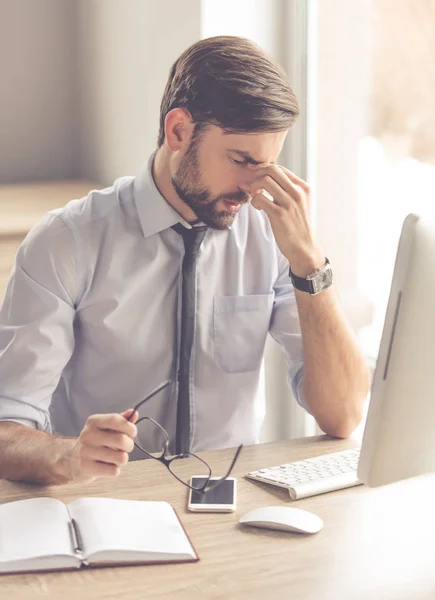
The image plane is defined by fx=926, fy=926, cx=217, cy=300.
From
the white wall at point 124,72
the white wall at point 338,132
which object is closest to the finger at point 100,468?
the white wall at point 338,132

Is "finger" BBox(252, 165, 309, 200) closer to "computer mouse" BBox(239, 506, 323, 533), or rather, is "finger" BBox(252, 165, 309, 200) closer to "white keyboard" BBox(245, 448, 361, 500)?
"white keyboard" BBox(245, 448, 361, 500)

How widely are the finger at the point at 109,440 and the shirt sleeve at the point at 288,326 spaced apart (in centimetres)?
58

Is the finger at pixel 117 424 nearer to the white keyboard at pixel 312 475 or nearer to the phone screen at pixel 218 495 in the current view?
the phone screen at pixel 218 495

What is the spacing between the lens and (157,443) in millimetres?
1868

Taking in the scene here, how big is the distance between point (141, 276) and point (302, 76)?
37.1 inches

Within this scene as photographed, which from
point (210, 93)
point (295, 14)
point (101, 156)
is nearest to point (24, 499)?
point (210, 93)

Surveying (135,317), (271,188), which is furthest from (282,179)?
(135,317)

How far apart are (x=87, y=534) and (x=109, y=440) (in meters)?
0.15

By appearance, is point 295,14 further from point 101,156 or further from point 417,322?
point 417,322

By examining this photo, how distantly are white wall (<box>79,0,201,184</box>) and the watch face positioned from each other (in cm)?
92

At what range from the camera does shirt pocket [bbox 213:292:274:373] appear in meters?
1.86

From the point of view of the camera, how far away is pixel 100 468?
138cm

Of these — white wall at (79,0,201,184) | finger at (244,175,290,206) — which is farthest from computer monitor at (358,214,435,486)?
white wall at (79,0,201,184)

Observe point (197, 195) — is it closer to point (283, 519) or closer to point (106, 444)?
point (106, 444)
